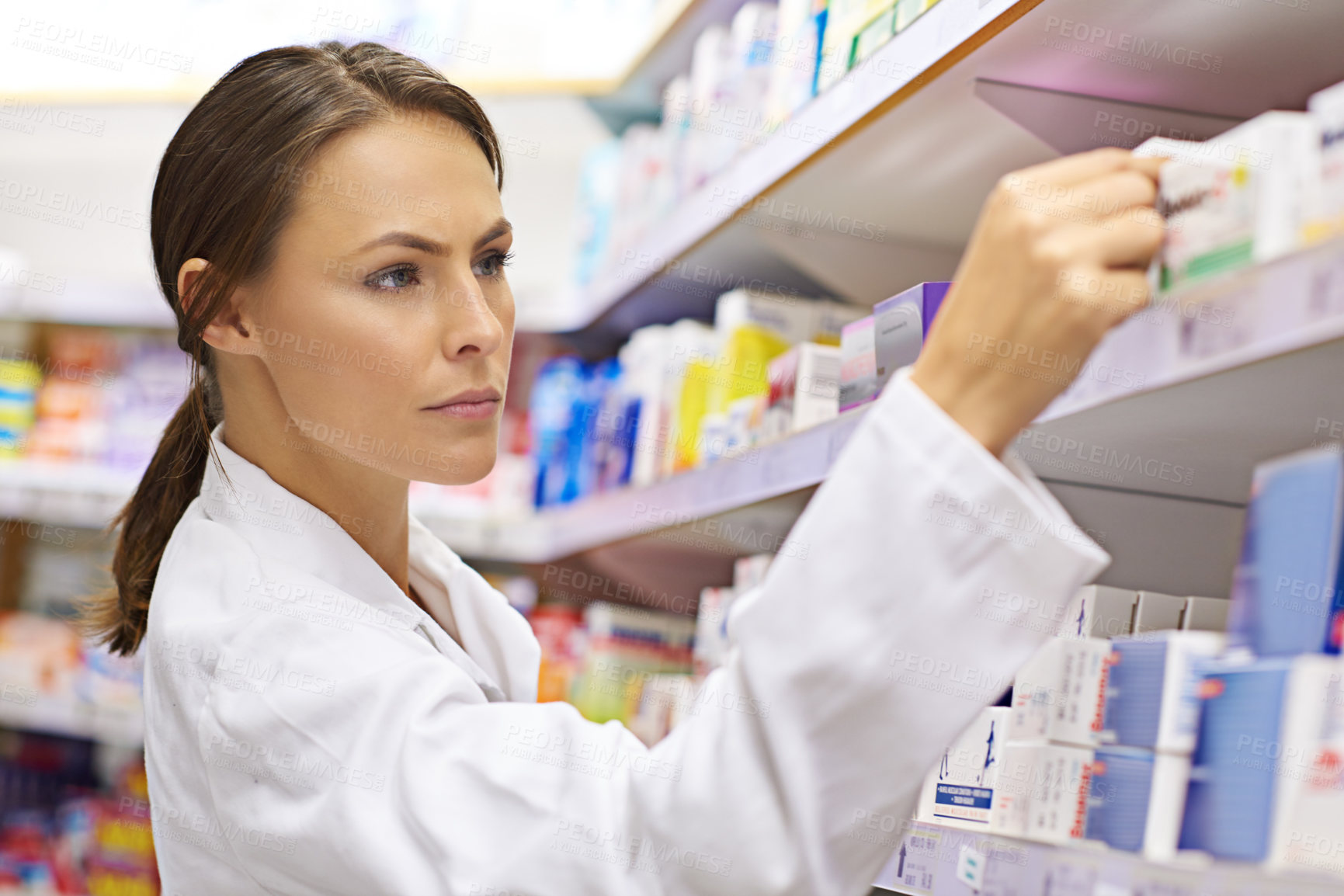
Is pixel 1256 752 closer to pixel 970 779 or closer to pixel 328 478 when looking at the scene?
pixel 970 779

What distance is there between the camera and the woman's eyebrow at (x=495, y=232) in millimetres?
1188

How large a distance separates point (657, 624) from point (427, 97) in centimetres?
154

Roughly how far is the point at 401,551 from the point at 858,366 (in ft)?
1.84

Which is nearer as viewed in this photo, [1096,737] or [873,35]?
[1096,737]

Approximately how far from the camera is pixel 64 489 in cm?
334

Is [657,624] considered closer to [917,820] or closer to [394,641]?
[917,820]

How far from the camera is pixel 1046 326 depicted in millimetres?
671

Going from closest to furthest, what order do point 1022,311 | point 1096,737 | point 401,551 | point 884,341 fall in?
1. point 1022,311
2. point 1096,737
3. point 884,341
4. point 401,551

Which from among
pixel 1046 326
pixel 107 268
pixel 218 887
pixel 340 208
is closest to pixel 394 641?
pixel 218 887

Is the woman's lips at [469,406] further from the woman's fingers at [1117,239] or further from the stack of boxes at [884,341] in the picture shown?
the woman's fingers at [1117,239]

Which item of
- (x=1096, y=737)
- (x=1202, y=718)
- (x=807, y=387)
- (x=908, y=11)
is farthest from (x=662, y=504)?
(x=1202, y=718)

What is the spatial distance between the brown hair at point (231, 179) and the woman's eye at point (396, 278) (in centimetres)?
11

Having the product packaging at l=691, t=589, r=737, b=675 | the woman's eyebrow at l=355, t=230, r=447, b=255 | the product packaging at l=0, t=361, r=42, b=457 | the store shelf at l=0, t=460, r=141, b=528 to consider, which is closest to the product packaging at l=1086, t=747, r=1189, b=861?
the woman's eyebrow at l=355, t=230, r=447, b=255

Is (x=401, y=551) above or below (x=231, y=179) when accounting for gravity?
below
